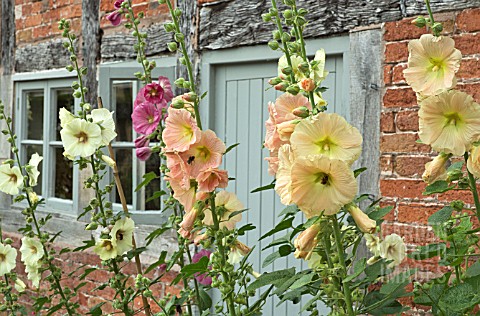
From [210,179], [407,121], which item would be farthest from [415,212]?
[210,179]

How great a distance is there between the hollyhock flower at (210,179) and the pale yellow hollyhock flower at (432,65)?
439mm

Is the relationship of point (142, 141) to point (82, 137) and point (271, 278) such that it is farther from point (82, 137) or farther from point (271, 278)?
point (271, 278)

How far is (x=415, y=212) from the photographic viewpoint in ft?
11.4

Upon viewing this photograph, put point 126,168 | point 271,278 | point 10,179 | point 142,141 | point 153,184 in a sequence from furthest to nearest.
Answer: point 126,168
point 153,184
point 10,179
point 142,141
point 271,278

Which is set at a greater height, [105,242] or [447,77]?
[447,77]

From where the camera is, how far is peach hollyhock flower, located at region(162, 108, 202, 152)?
1.72m

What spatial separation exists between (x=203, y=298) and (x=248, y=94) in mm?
2134

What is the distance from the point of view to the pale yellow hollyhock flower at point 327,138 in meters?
1.39

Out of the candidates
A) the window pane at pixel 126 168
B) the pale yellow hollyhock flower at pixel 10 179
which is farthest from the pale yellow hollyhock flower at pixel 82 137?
the window pane at pixel 126 168

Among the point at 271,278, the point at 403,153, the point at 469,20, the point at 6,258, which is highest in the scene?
the point at 469,20

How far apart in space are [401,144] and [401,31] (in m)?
0.47

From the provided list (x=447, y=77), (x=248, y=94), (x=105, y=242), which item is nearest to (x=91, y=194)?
(x=248, y=94)

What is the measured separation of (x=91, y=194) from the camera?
5.59 metres

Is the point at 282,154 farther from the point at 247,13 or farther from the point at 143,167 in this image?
the point at 143,167
